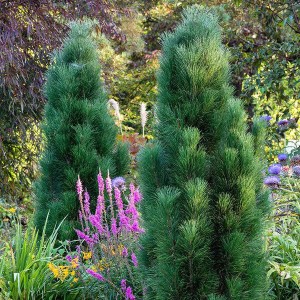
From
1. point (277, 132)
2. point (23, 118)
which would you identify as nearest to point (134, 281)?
point (277, 132)

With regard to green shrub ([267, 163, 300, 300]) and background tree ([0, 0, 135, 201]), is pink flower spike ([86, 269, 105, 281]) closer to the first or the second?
green shrub ([267, 163, 300, 300])

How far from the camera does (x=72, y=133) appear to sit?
4.73 metres

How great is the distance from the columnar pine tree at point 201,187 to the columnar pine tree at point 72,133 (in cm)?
177

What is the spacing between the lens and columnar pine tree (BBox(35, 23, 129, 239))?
4656 millimetres

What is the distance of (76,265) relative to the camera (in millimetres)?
3219

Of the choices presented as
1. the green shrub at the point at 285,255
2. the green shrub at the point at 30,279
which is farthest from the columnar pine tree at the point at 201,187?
the green shrub at the point at 30,279

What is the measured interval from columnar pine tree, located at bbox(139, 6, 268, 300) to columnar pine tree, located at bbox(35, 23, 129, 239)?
177 centimetres

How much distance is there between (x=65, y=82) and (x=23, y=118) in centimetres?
312

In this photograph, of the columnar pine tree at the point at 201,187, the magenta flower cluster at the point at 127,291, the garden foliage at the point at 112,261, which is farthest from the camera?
the garden foliage at the point at 112,261

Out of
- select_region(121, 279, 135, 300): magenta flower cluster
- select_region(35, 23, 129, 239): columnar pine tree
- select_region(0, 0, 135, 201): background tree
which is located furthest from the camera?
select_region(0, 0, 135, 201): background tree

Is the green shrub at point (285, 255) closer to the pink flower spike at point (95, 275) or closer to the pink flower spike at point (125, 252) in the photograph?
the pink flower spike at point (125, 252)

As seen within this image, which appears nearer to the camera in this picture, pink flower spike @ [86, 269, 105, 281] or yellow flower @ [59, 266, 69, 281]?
pink flower spike @ [86, 269, 105, 281]

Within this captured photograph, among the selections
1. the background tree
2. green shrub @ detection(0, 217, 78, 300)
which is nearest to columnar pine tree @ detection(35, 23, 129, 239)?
green shrub @ detection(0, 217, 78, 300)

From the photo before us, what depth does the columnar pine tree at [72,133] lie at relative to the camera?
4.66 metres
